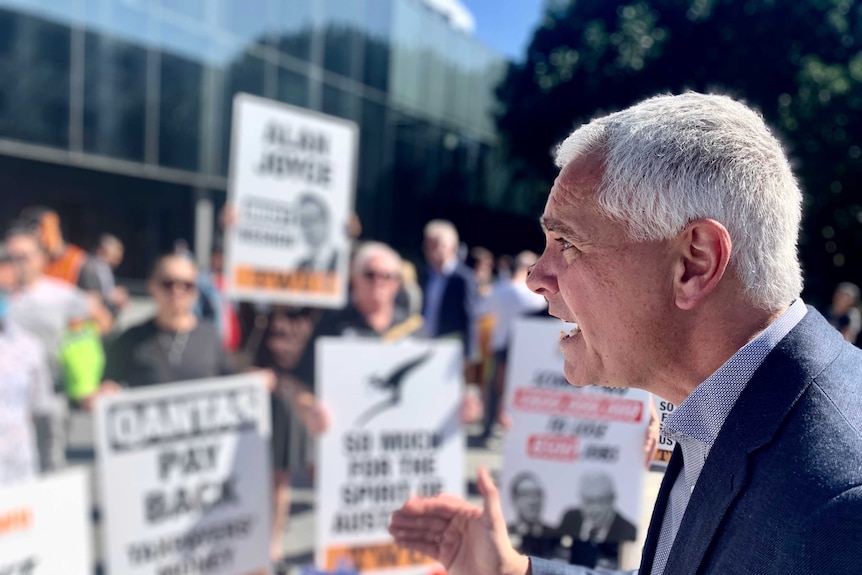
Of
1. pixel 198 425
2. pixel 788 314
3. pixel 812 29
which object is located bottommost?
pixel 198 425

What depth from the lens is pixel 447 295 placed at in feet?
20.4

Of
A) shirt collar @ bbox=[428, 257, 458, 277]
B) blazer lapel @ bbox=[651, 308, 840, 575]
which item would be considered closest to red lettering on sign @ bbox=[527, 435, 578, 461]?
blazer lapel @ bbox=[651, 308, 840, 575]

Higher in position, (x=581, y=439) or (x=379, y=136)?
(x=379, y=136)

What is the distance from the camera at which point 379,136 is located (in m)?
19.4

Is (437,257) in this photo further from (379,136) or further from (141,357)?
(379,136)

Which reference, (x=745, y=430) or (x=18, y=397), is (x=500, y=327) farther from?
(x=745, y=430)

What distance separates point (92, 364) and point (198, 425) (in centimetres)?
210

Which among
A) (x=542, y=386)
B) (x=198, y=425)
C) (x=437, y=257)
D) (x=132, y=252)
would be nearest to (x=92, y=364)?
(x=198, y=425)

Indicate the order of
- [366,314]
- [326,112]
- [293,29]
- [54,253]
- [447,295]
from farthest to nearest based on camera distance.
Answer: [326,112] < [293,29] < [54,253] < [447,295] < [366,314]

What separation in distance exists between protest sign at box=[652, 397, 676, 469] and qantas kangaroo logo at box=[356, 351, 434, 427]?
2667 millimetres

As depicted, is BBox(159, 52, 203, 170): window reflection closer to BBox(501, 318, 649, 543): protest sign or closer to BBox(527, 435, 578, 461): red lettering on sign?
BBox(501, 318, 649, 543): protest sign

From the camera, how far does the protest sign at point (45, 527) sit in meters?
2.98

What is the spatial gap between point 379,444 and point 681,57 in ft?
47.3

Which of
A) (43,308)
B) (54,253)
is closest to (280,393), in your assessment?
(43,308)
